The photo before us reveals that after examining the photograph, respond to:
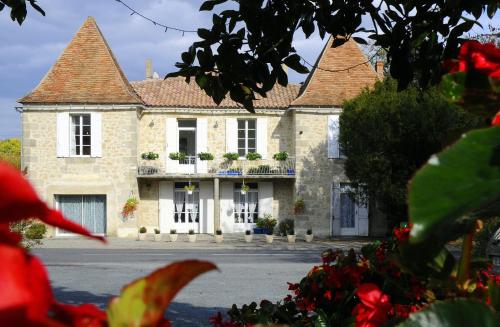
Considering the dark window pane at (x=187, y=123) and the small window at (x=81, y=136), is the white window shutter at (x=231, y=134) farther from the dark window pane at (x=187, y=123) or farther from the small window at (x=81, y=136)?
the small window at (x=81, y=136)

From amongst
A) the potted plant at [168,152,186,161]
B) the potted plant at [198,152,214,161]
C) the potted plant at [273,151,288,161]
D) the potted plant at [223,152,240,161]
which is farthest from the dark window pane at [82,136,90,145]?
the potted plant at [273,151,288,161]

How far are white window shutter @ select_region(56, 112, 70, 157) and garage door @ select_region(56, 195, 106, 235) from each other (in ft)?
5.96

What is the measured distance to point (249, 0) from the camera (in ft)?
11.2

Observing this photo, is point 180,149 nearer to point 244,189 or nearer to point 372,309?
point 244,189

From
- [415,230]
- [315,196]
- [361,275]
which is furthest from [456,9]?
[315,196]

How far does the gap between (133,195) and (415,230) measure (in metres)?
20.6

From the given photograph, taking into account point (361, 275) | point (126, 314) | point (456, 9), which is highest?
point (456, 9)

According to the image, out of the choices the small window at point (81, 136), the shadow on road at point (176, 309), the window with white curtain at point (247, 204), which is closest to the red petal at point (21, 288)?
the shadow on road at point (176, 309)

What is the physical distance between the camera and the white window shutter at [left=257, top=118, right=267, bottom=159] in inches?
838

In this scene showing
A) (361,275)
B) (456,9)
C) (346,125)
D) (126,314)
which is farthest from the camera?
(346,125)

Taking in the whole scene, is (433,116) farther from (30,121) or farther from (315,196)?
(30,121)

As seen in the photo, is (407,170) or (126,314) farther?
(407,170)

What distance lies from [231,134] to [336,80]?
4612 millimetres

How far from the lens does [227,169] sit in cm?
2134
